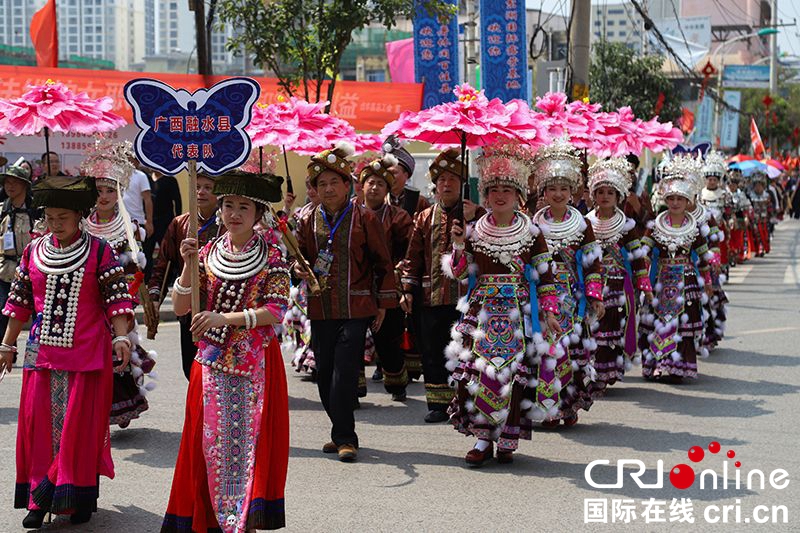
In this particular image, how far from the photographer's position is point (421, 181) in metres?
19.7

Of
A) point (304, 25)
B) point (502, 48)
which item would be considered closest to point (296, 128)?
point (304, 25)

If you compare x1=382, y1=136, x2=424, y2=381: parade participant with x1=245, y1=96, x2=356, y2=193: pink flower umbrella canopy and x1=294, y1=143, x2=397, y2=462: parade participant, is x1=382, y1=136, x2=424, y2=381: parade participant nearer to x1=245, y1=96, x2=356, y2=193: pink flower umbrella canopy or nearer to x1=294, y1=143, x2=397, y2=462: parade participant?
x1=245, y1=96, x2=356, y2=193: pink flower umbrella canopy

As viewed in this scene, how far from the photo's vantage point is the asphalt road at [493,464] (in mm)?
6082

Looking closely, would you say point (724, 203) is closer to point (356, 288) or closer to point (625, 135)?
point (625, 135)

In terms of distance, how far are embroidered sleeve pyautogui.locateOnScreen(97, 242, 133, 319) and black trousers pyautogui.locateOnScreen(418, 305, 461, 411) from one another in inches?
124

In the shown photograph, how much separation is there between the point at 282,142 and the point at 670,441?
3.44m

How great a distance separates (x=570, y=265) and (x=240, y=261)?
3.52 metres

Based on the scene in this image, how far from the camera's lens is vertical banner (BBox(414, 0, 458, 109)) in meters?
20.3

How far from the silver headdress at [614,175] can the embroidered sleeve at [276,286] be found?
455 cm

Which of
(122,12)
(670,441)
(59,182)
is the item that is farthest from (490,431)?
(122,12)

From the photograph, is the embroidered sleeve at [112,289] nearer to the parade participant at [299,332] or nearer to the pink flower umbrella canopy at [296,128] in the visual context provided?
the pink flower umbrella canopy at [296,128]

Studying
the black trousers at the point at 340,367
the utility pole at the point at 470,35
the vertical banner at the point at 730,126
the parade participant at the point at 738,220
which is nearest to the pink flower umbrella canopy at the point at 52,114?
the black trousers at the point at 340,367

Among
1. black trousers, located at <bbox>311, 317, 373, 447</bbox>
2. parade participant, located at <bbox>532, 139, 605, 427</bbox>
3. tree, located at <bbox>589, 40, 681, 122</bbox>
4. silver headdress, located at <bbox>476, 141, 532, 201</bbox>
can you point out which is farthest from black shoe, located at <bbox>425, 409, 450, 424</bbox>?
tree, located at <bbox>589, 40, 681, 122</bbox>

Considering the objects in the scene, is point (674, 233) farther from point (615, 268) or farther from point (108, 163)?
point (108, 163)
